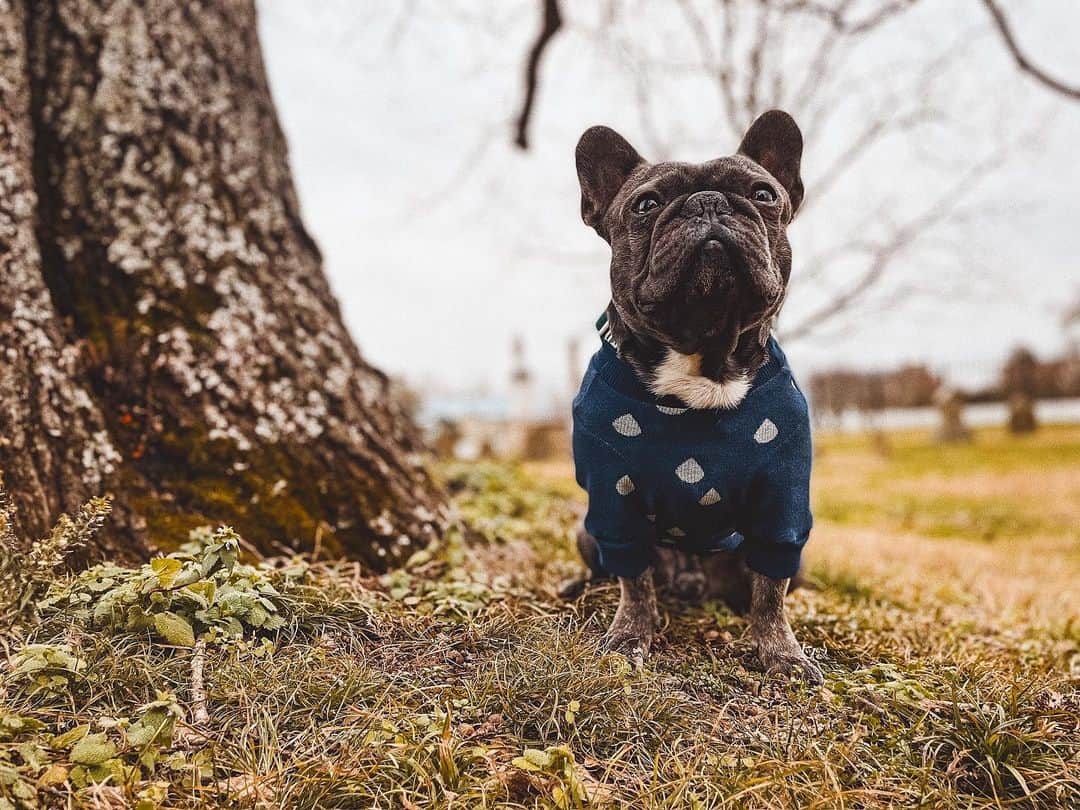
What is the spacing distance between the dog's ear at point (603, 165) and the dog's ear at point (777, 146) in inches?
15.9

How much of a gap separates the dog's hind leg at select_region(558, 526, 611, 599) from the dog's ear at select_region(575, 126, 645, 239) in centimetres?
126

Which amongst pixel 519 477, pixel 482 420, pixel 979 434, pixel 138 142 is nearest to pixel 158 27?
pixel 138 142

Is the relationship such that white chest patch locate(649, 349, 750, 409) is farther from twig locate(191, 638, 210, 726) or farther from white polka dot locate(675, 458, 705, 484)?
twig locate(191, 638, 210, 726)

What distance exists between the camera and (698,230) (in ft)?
7.78

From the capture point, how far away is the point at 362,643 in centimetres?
262

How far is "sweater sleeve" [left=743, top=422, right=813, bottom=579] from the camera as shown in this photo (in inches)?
105

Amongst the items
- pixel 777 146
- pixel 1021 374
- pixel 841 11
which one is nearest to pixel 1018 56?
pixel 841 11

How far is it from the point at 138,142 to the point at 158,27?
24.5 inches

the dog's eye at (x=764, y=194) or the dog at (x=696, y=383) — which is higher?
the dog's eye at (x=764, y=194)

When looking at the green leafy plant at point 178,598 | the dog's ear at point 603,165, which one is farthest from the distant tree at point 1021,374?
the green leafy plant at point 178,598

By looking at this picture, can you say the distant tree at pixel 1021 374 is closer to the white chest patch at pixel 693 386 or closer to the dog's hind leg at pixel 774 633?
the dog's hind leg at pixel 774 633

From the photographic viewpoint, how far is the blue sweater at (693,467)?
2652mm

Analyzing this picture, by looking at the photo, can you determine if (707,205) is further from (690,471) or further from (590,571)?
(590,571)

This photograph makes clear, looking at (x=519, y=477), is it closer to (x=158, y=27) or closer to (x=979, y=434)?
(x=158, y=27)
